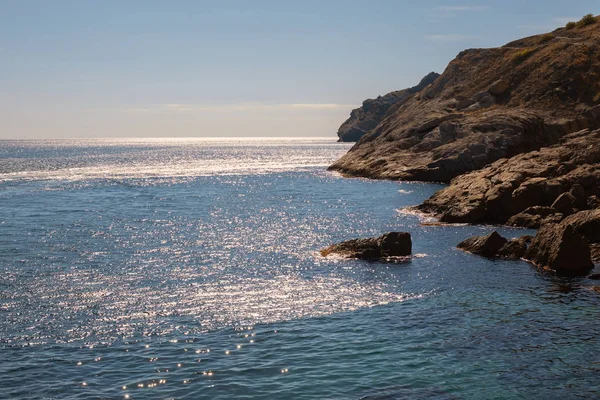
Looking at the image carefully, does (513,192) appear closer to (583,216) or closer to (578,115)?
(583,216)

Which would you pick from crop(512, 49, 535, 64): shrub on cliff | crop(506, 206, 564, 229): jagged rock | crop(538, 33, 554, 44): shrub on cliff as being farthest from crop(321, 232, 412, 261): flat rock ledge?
crop(538, 33, 554, 44): shrub on cliff

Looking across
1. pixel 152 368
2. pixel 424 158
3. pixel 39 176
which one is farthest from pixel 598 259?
pixel 39 176

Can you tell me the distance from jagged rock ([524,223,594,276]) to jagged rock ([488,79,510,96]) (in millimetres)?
78760

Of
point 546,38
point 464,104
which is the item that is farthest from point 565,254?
point 546,38

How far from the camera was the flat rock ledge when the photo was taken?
1757 inches

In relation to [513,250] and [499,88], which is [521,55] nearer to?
[499,88]

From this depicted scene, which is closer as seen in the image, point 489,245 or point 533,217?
point 489,245

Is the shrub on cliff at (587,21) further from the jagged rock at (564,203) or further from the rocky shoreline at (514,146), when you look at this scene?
the jagged rock at (564,203)

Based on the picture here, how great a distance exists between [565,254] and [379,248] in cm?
1260

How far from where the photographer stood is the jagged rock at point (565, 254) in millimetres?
38469

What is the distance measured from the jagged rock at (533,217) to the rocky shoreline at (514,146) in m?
0.09

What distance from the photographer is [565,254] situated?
38.6 m

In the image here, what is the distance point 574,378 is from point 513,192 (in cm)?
3825

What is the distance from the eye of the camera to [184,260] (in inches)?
1748
